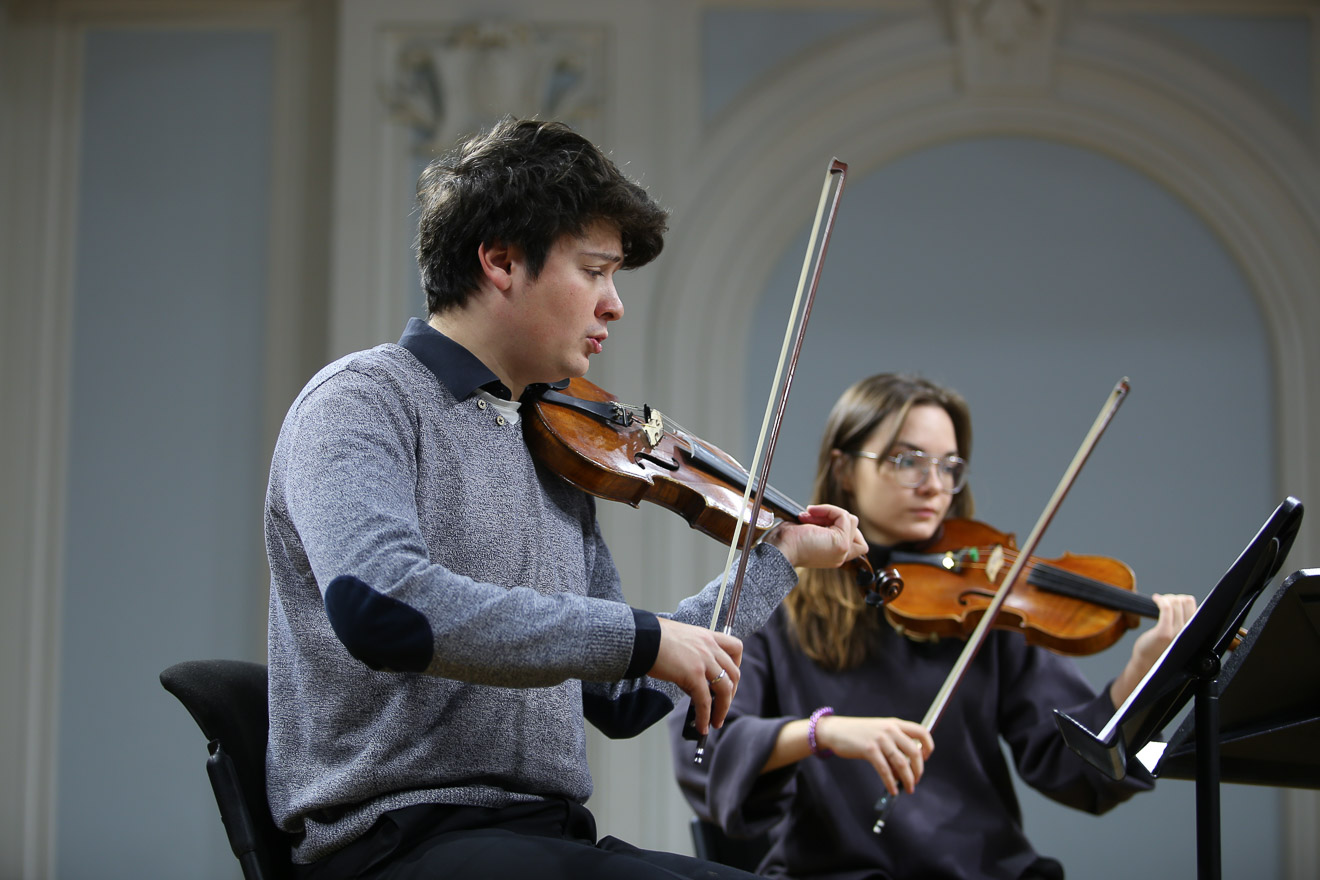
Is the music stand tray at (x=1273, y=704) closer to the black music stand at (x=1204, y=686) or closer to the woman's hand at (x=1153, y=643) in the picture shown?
the black music stand at (x=1204, y=686)

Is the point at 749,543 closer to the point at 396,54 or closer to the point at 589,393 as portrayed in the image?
the point at 589,393

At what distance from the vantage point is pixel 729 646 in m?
1.15

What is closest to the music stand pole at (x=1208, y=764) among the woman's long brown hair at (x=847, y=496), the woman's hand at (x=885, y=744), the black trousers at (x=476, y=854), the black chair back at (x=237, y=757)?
the woman's hand at (x=885, y=744)

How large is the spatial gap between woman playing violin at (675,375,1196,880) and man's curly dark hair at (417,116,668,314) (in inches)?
29.6

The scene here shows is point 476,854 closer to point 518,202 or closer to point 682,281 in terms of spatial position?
point 518,202

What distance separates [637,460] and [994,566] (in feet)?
2.51

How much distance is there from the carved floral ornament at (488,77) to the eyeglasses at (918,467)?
1489 mm

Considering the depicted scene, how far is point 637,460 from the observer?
1.46 meters

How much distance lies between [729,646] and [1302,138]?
106 inches

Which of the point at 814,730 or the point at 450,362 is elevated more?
the point at 450,362

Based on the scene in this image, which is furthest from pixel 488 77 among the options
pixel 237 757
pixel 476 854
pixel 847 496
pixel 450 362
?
pixel 476 854

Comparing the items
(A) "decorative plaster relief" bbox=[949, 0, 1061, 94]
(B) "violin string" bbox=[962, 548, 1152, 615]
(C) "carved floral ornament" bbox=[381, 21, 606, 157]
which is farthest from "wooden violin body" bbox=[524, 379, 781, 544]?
(A) "decorative plaster relief" bbox=[949, 0, 1061, 94]

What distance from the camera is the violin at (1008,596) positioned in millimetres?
1911

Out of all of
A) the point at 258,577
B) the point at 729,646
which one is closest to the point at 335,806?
the point at 729,646
